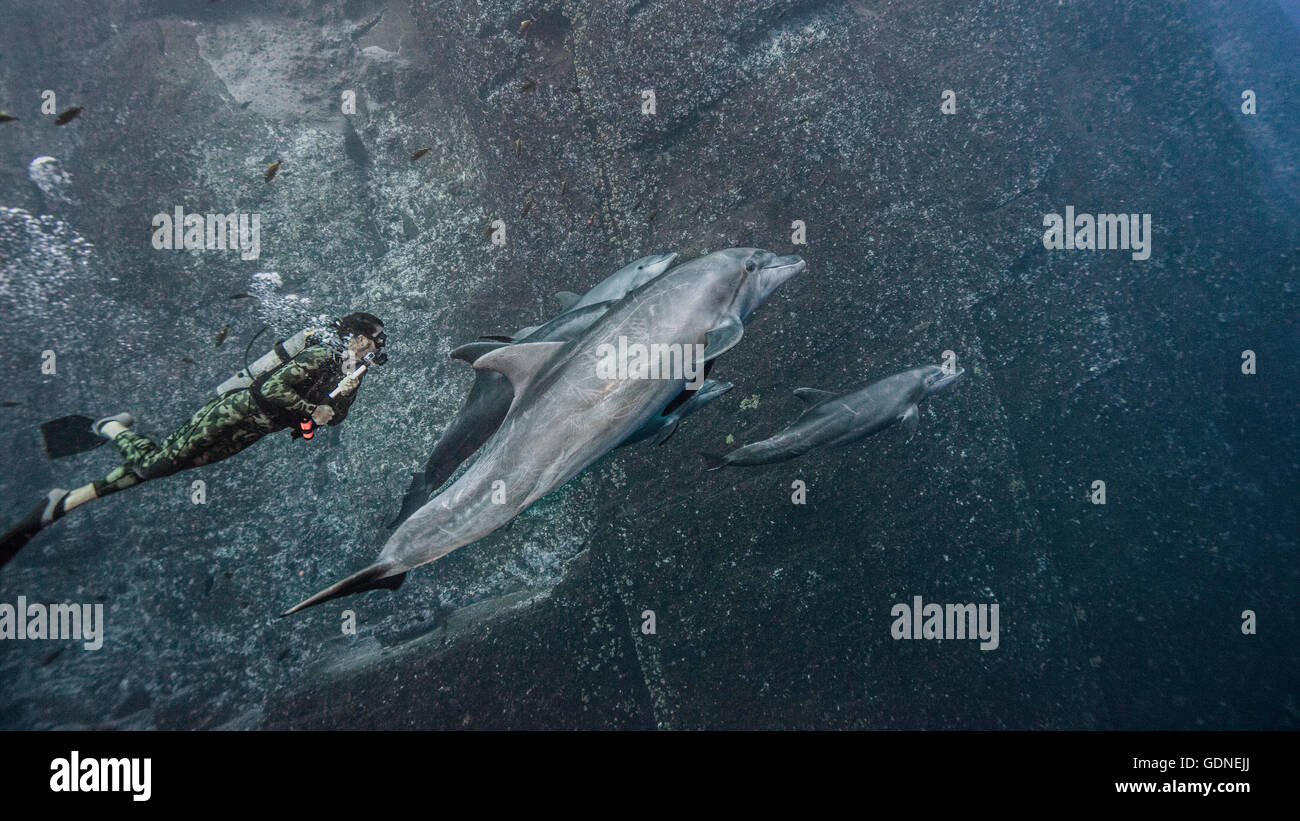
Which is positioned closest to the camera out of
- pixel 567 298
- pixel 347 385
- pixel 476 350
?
pixel 476 350

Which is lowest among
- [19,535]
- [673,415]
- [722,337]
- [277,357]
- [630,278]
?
[19,535]

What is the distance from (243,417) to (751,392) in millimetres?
4419

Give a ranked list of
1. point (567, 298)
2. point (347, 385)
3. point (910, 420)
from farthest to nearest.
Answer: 1. point (567, 298)
2. point (910, 420)
3. point (347, 385)

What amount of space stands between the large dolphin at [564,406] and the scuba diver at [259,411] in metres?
1.98

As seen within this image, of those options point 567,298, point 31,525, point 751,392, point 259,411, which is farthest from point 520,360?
point 31,525

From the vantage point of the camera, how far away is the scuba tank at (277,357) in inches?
166

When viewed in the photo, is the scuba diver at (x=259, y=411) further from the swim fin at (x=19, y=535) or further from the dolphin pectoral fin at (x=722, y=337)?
the dolphin pectoral fin at (x=722, y=337)

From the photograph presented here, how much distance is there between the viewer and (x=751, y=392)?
4812 mm

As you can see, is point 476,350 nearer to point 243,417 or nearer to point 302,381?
point 302,381

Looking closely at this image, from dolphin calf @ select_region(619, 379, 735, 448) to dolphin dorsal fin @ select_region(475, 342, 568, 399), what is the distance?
2.47ft

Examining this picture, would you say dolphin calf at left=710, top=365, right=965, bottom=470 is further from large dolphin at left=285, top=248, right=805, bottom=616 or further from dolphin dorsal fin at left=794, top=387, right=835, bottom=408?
large dolphin at left=285, top=248, right=805, bottom=616
